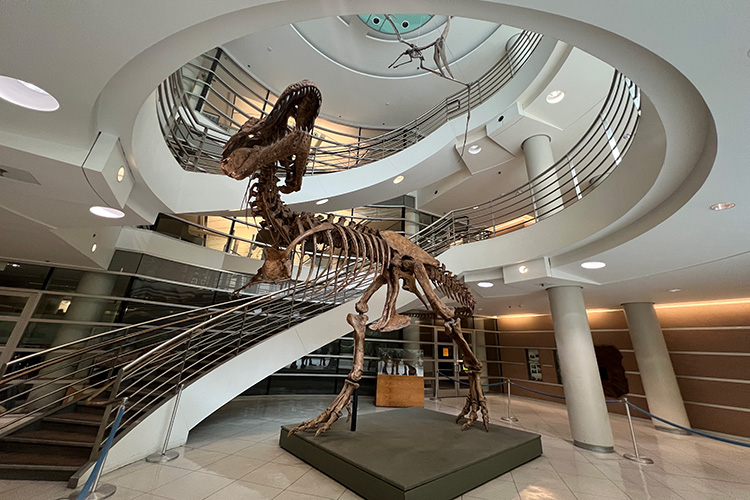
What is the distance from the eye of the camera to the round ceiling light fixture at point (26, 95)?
2.07 meters

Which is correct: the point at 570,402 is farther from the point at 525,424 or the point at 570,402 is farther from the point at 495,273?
the point at 495,273

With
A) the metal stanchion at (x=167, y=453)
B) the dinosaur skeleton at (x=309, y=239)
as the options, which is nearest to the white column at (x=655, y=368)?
the dinosaur skeleton at (x=309, y=239)

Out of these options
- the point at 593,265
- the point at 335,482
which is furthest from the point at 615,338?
the point at 335,482

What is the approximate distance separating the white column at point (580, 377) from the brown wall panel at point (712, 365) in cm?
441

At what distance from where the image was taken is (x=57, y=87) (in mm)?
1992

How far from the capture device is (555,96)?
672cm

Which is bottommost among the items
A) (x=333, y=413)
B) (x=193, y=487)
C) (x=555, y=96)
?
(x=193, y=487)

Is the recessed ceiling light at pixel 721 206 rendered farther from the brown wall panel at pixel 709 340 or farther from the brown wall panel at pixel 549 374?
the brown wall panel at pixel 549 374

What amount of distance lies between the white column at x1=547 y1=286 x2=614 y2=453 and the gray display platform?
1353 millimetres

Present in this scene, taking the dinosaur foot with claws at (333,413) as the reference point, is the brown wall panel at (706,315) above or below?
above

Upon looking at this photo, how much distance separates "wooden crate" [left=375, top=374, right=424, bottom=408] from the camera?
8.15m

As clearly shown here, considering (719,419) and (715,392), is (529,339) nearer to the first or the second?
(715,392)

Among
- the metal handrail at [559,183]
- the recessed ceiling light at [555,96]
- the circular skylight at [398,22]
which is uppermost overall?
the circular skylight at [398,22]

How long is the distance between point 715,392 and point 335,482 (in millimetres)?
9307
